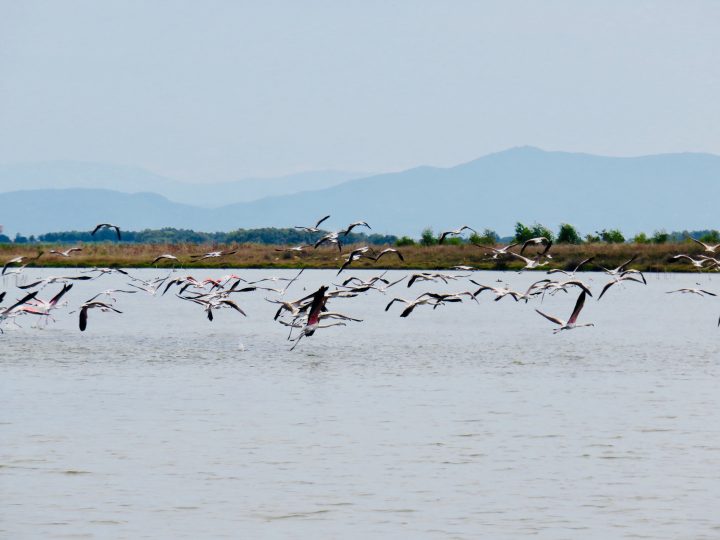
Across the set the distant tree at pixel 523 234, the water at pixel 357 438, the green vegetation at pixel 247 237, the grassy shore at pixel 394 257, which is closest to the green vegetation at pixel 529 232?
the distant tree at pixel 523 234

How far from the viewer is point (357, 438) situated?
18.7m

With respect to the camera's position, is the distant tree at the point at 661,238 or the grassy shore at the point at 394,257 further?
the distant tree at the point at 661,238

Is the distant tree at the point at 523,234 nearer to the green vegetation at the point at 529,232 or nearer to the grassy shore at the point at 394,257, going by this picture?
the green vegetation at the point at 529,232

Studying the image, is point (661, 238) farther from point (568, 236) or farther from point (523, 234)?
point (523, 234)

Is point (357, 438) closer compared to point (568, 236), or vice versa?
point (357, 438)

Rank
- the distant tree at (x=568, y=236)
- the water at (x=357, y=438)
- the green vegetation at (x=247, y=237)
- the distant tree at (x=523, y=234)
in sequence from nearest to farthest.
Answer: the water at (x=357, y=438)
the distant tree at (x=523, y=234)
the distant tree at (x=568, y=236)
the green vegetation at (x=247, y=237)

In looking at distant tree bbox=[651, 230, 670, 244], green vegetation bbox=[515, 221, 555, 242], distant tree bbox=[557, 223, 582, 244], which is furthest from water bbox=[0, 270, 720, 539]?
distant tree bbox=[557, 223, 582, 244]

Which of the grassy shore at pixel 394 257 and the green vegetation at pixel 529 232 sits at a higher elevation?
the green vegetation at pixel 529 232

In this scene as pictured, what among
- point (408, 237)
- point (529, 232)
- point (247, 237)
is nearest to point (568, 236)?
point (529, 232)

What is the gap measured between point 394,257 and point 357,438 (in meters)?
55.1

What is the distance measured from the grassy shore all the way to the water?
3509cm


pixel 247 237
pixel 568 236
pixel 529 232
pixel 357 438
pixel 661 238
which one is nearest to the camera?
pixel 357 438

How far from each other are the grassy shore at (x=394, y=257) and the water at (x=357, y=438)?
35.1 m

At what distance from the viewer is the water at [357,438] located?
46.2 feet
